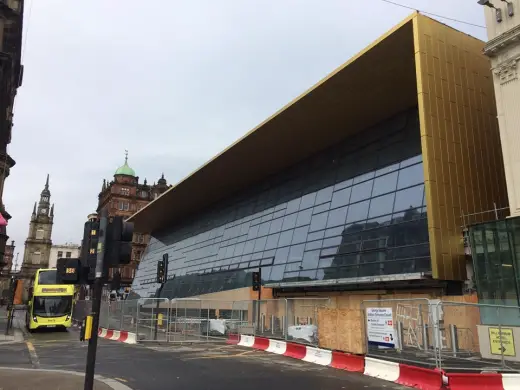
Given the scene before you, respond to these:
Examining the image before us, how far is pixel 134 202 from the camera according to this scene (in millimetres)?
93375

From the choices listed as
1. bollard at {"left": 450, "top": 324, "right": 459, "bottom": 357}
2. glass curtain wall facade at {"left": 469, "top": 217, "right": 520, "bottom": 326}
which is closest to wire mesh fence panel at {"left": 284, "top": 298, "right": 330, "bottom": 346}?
bollard at {"left": 450, "top": 324, "right": 459, "bottom": 357}

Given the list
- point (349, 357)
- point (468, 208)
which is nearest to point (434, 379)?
point (349, 357)

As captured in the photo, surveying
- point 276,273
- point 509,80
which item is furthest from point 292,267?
point 509,80

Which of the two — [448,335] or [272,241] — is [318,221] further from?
[448,335]

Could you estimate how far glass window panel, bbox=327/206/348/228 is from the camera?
2789 centimetres

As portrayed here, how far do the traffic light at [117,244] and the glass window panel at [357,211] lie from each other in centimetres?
2003

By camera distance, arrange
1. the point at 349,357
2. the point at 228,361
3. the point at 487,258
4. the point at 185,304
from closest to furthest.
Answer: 1. the point at 349,357
2. the point at 228,361
3. the point at 487,258
4. the point at 185,304

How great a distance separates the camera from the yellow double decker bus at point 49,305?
3136cm

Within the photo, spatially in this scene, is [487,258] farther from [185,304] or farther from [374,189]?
[185,304]

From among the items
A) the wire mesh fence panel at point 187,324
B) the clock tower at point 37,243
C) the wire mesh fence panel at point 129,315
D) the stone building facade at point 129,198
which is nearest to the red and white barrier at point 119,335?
the wire mesh fence panel at point 129,315

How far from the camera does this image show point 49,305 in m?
31.8

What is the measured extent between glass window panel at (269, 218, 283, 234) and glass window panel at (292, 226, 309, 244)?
8.96 ft

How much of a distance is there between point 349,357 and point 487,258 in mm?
8275

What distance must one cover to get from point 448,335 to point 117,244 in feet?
37.0
